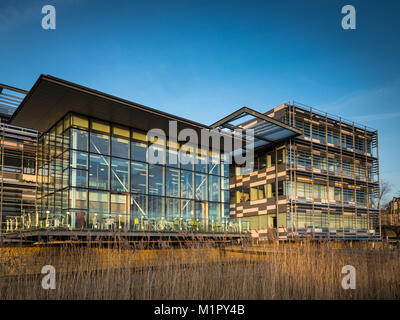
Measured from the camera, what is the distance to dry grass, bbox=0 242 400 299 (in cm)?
573

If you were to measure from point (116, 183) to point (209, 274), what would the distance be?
9.75m

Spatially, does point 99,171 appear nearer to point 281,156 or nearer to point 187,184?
point 187,184

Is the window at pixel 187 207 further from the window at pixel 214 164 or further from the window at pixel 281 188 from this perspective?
the window at pixel 281 188

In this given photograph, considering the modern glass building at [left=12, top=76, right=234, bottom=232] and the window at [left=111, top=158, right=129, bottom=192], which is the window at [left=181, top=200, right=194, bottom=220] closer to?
the modern glass building at [left=12, top=76, right=234, bottom=232]

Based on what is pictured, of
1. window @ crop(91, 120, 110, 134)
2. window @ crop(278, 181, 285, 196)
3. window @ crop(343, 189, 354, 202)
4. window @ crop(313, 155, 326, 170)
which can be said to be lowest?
window @ crop(343, 189, 354, 202)

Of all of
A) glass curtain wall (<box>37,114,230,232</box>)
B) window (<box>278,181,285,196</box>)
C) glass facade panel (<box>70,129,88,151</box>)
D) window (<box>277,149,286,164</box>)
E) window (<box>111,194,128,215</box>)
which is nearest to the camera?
glass curtain wall (<box>37,114,230,232</box>)

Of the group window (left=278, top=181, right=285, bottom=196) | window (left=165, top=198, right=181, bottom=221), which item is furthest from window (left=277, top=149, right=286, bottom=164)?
window (left=165, top=198, right=181, bottom=221)

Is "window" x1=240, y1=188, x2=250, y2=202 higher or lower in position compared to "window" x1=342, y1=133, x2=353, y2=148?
lower

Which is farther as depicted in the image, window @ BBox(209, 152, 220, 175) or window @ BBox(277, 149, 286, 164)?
window @ BBox(277, 149, 286, 164)

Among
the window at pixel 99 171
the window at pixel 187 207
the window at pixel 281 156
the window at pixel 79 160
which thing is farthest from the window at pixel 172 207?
the window at pixel 281 156

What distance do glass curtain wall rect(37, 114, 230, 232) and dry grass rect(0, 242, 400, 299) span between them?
5780 millimetres

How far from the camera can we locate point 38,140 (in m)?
17.6

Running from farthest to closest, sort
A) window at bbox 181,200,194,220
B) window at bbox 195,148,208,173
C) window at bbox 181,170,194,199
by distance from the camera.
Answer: window at bbox 195,148,208,173 < window at bbox 181,170,194,199 < window at bbox 181,200,194,220
